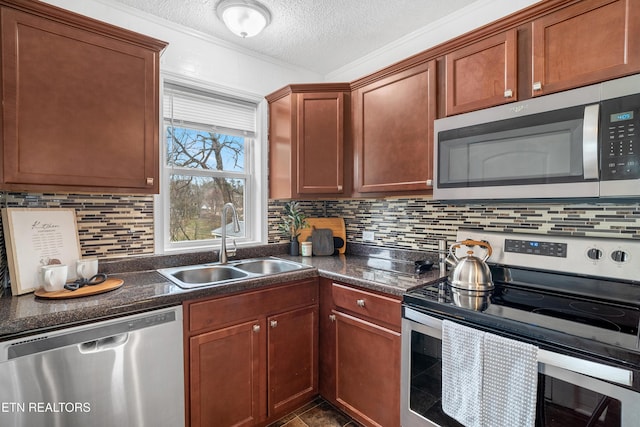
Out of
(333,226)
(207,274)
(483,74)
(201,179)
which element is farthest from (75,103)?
(483,74)

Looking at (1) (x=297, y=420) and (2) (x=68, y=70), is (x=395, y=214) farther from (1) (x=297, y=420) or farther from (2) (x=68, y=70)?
(2) (x=68, y=70)

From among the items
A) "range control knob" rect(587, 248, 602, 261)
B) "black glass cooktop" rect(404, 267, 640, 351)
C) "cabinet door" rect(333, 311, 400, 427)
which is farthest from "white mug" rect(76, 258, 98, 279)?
"range control knob" rect(587, 248, 602, 261)

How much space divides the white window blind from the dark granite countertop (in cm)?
96

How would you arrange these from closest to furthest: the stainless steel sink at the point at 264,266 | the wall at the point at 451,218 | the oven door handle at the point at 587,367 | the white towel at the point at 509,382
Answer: the oven door handle at the point at 587,367
the white towel at the point at 509,382
the wall at the point at 451,218
the stainless steel sink at the point at 264,266

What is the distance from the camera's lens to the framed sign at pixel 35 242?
4.53 ft

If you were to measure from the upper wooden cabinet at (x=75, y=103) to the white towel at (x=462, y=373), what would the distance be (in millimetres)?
1613

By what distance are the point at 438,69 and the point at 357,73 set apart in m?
1.01

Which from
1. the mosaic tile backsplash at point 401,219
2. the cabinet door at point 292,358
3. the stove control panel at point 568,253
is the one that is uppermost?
the mosaic tile backsplash at point 401,219

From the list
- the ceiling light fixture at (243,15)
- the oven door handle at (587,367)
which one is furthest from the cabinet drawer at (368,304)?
the ceiling light fixture at (243,15)

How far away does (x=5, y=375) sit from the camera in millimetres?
1051

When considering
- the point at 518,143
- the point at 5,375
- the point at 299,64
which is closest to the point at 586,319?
the point at 518,143

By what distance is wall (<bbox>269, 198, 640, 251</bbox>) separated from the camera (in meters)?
1.43

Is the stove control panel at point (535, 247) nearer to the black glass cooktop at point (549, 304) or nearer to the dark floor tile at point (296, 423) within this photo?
the black glass cooktop at point (549, 304)

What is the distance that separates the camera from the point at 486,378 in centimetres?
114
